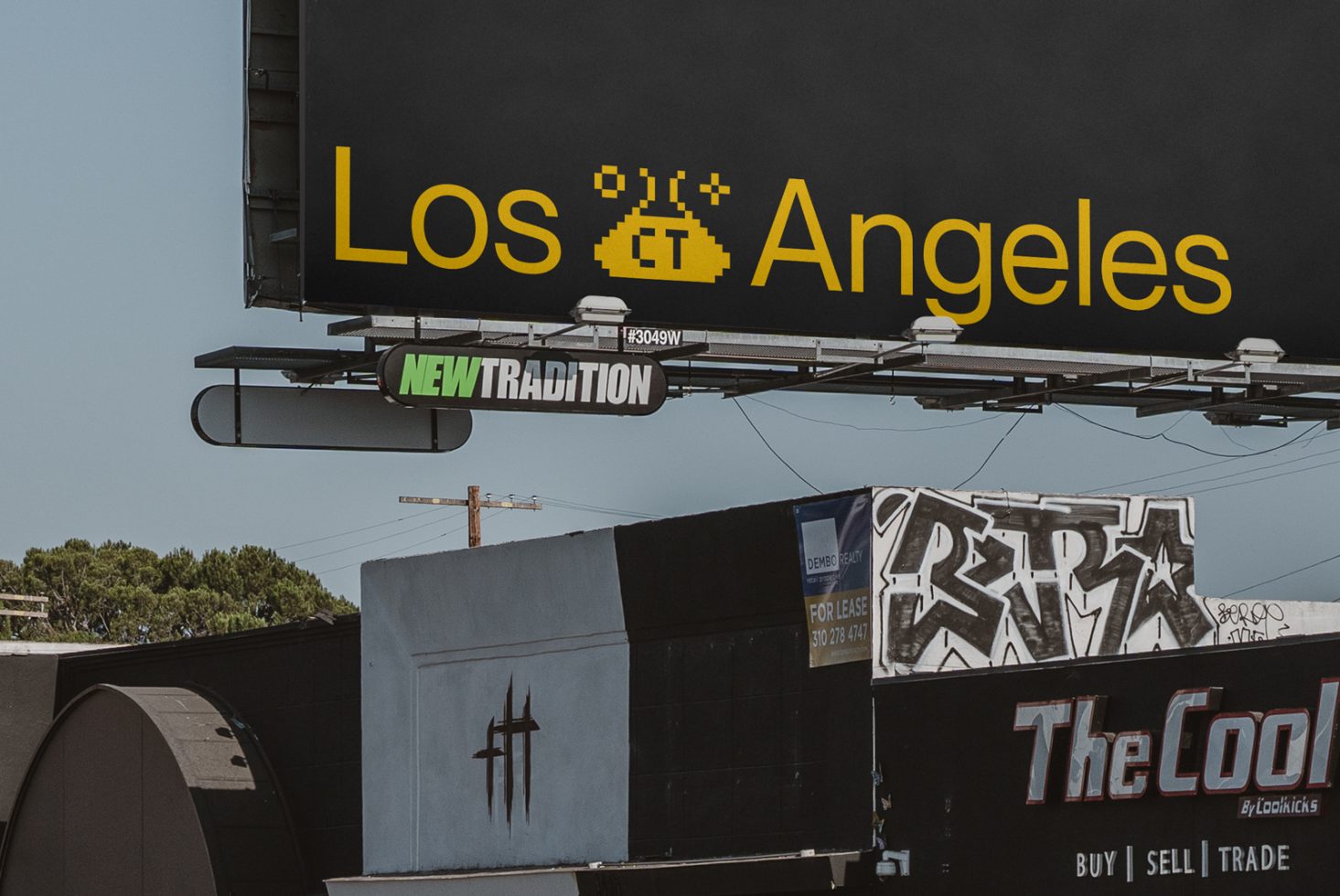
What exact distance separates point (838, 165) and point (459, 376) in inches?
157

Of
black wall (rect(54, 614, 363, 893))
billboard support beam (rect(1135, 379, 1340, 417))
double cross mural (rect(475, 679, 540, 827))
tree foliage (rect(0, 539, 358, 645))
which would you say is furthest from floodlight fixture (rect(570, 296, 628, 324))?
tree foliage (rect(0, 539, 358, 645))

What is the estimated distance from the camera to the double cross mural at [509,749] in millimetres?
21203

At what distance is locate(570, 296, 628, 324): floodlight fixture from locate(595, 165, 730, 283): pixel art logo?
432mm

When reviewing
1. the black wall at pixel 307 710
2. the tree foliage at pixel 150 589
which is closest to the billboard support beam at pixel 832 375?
the black wall at pixel 307 710

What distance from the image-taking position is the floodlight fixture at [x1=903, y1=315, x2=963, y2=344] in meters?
17.1

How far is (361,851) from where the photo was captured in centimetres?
2395

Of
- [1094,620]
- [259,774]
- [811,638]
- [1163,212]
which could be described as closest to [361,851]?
[259,774]

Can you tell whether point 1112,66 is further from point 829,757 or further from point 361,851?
point 361,851

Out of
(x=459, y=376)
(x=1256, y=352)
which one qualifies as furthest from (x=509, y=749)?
(x=1256, y=352)

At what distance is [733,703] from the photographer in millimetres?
19141

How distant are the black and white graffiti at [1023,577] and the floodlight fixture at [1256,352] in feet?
4.28

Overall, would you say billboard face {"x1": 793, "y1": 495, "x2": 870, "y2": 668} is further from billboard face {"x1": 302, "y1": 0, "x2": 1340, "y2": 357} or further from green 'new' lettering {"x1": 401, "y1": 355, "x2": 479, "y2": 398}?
green 'new' lettering {"x1": 401, "y1": 355, "x2": 479, "y2": 398}

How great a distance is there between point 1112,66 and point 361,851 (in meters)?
11.4

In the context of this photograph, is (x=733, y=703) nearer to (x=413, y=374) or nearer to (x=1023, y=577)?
(x=1023, y=577)
